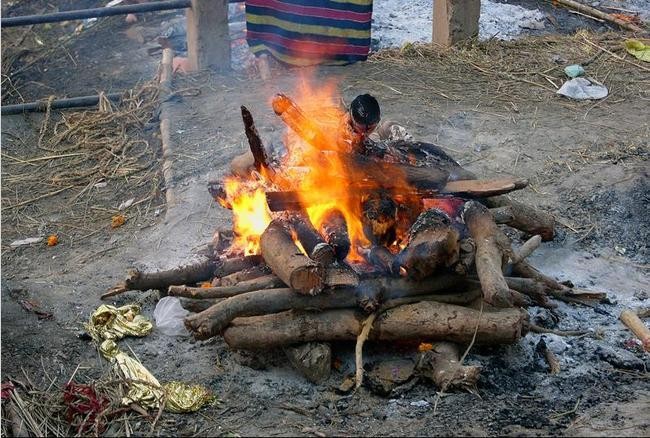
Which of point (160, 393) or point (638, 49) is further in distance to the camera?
point (638, 49)

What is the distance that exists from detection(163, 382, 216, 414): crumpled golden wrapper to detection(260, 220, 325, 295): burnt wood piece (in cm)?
66

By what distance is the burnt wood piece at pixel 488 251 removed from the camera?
12.9 ft

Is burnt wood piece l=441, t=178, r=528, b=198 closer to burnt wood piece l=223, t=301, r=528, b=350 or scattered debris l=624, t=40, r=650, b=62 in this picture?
burnt wood piece l=223, t=301, r=528, b=350

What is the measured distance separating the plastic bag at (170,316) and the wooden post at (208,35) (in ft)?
14.4

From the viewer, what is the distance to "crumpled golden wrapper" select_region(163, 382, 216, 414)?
3.89m

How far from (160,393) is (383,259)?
1282 millimetres

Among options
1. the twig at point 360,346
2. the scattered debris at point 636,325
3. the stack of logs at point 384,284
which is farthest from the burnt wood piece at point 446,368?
the scattered debris at point 636,325

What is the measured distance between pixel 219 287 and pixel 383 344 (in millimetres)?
894

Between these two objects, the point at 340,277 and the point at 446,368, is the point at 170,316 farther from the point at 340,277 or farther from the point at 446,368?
the point at 446,368

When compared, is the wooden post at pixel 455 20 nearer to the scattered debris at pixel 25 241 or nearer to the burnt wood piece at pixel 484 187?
the burnt wood piece at pixel 484 187

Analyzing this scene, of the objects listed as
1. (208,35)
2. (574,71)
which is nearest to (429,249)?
(574,71)

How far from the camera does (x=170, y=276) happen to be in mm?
4711

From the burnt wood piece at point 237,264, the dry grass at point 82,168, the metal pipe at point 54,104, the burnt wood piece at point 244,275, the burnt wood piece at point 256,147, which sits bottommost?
the dry grass at point 82,168

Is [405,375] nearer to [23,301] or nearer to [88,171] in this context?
[23,301]
